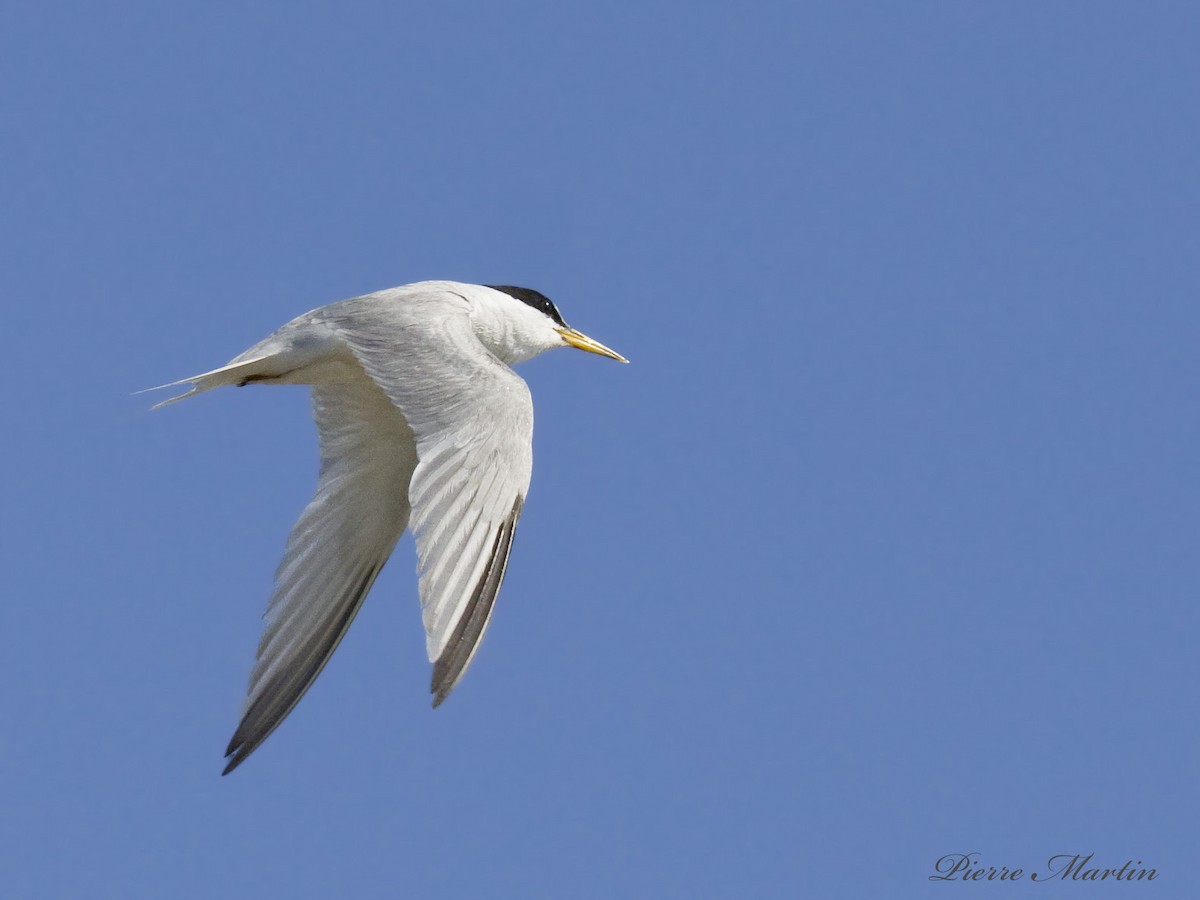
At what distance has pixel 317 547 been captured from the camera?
848 centimetres

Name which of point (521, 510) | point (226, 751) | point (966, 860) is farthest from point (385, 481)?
point (966, 860)

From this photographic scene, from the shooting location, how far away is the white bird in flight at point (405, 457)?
633cm

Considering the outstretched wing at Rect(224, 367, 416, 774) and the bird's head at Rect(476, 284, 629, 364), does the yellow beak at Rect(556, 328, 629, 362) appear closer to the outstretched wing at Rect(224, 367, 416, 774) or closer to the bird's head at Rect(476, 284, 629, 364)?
the bird's head at Rect(476, 284, 629, 364)

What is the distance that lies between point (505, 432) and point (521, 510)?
42 cm

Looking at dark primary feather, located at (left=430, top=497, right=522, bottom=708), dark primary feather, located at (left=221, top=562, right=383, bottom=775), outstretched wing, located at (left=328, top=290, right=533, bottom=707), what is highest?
outstretched wing, located at (left=328, top=290, right=533, bottom=707)

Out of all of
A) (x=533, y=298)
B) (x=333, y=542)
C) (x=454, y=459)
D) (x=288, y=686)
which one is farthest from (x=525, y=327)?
(x=454, y=459)

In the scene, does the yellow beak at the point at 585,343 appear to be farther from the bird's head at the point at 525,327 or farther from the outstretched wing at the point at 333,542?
the outstretched wing at the point at 333,542

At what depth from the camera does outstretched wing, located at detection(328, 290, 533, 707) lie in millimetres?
6156

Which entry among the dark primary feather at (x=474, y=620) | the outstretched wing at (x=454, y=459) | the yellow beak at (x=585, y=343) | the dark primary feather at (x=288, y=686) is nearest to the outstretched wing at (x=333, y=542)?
the dark primary feather at (x=288, y=686)

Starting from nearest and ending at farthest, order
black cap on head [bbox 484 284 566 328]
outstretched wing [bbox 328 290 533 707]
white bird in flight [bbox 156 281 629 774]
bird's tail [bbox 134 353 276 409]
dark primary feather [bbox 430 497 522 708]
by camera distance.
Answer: dark primary feather [bbox 430 497 522 708]
outstretched wing [bbox 328 290 533 707]
white bird in flight [bbox 156 281 629 774]
bird's tail [bbox 134 353 276 409]
black cap on head [bbox 484 284 566 328]

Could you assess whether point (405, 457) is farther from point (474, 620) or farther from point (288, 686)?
point (474, 620)

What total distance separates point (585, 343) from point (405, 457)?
155 cm

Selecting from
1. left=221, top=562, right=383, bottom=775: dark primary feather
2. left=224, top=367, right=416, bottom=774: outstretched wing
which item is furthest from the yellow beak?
left=221, top=562, right=383, bottom=775: dark primary feather

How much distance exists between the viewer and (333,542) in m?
8.50
